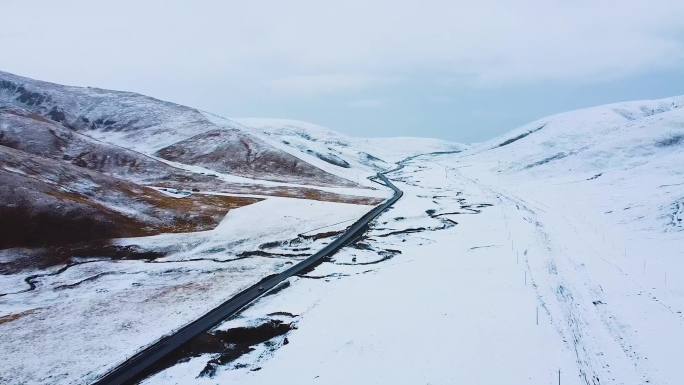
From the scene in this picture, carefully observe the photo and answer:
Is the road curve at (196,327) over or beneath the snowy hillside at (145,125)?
beneath

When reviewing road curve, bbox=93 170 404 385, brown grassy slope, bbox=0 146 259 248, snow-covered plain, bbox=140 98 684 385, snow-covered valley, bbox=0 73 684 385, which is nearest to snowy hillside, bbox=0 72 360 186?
snow-covered valley, bbox=0 73 684 385

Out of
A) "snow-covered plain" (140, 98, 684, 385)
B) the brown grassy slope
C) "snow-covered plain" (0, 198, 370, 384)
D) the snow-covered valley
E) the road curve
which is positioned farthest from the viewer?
the brown grassy slope

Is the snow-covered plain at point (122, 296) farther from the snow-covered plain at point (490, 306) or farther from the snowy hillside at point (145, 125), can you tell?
the snowy hillside at point (145, 125)

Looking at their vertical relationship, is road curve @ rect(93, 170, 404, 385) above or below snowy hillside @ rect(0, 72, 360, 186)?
below

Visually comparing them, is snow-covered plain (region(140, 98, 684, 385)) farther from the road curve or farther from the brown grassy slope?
the brown grassy slope

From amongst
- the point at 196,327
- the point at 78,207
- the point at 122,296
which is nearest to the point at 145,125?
the point at 78,207

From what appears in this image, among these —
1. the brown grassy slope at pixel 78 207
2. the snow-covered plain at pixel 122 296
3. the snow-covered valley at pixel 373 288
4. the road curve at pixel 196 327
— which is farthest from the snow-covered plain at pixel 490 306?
the brown grassy slope at pixel 78 207
